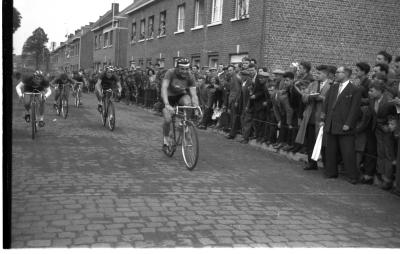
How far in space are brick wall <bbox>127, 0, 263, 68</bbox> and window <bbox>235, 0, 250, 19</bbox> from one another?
8.6 inches

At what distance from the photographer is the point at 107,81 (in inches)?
561

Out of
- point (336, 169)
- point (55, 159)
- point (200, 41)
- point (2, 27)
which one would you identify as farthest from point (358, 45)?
point (2, 27)

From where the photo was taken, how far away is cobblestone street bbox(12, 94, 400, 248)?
4977mm

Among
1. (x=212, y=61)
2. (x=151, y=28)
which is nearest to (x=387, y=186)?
(x=212, y=61)

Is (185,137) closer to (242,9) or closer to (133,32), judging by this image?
(242,9)

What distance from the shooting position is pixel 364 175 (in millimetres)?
8172

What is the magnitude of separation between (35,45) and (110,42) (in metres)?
40.4

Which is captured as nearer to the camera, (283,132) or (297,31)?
(283,132)

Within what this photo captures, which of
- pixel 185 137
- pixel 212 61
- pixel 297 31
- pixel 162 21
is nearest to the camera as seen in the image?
pixel 185 137

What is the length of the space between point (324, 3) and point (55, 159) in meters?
12.9

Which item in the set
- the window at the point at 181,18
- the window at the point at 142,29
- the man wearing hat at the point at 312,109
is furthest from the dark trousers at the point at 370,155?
the window at the point at 142,29

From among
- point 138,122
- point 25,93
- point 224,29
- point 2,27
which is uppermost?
point 224,29

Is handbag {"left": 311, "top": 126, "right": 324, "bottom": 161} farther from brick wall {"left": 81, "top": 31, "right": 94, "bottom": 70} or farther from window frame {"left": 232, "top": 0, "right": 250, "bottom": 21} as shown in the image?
brick wall {"left": 81, "top": 31, "right": 94, "bottom": 70}

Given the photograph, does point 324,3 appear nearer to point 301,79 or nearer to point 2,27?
point 301,79
